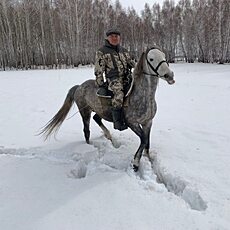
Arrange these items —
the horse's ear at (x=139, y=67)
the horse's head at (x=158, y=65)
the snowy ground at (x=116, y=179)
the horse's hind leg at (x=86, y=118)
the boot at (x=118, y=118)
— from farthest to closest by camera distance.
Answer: the horse's hind leg at (x=86, y=118)
the boot at (x=118, y=118)
the horse's ear at (x=139, y=67)
the horse's head at (x=158, y=65)
the snowy ground at (x=116, y=179)

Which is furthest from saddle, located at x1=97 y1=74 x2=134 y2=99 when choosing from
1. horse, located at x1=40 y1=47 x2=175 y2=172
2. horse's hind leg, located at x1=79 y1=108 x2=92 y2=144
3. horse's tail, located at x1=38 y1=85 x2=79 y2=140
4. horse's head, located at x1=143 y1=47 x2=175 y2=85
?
horse's tail, located at x1=38 y1=85 x2=79 y2=140

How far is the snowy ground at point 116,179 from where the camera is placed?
2.67 metres

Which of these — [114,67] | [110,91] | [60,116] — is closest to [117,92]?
[110,91]

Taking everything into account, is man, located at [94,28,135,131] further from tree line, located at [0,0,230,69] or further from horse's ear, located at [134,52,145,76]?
tree line, located at [0,0,230,69]

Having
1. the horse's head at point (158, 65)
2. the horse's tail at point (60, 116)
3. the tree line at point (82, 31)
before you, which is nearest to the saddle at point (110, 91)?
the horse's head at point (158, 65)

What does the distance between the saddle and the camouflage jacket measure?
4.4 inches

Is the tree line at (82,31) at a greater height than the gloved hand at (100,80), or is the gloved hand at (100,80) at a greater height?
the tree line at (82,31)

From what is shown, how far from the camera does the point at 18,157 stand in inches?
170

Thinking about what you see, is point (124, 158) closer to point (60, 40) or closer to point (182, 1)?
point (60, 40)

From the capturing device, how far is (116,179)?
3.43m

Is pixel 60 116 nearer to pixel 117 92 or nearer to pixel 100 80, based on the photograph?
pixel 100 80

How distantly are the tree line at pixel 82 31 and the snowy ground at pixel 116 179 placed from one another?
20.3 meters

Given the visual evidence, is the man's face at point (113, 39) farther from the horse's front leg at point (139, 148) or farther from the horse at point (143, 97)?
the horse's front leg at point (139, 148)

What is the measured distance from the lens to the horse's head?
3.25 meters
